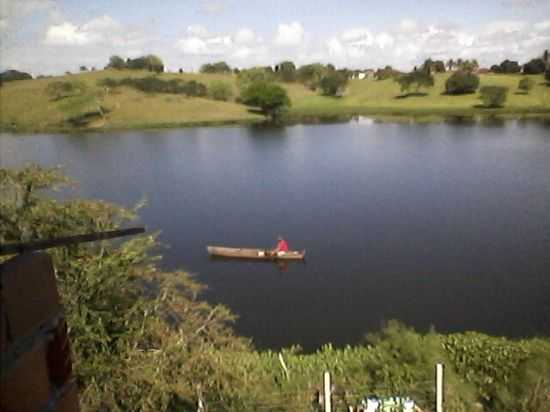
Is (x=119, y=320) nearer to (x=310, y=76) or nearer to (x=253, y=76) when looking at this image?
(x=253, y=76)

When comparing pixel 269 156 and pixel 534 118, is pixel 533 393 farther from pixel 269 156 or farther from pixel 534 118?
pixel 534 118

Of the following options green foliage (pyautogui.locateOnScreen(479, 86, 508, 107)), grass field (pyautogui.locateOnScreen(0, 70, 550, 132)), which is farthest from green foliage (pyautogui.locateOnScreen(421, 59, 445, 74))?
green foliage (pyautogui.locateOnScreen(479, 86, 508, 107))

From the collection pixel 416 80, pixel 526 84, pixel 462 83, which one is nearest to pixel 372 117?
pixel 416 80

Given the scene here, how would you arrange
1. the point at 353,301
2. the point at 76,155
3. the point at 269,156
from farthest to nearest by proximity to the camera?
the point at 269,156 < the point at 76,155 < the point at 353,301

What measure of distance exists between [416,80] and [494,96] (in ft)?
33.7

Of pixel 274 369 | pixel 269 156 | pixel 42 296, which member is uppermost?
pixel 42 296

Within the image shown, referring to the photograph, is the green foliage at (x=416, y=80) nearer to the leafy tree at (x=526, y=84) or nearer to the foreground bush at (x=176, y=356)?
the leafy tree at (x=526, y=84)

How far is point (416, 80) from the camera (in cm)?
5359

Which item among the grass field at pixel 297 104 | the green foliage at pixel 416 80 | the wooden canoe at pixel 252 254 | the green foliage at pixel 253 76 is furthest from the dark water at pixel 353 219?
the green foliage at pixel 416 80

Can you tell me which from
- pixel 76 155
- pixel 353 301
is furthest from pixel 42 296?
pixel 76 155

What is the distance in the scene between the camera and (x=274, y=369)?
25.0 ft

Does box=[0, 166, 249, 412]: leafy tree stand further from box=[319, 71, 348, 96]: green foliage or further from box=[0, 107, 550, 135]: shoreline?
box=[319, 71, 348, 96]: green foliage

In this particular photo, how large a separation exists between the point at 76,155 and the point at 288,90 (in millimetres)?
28097

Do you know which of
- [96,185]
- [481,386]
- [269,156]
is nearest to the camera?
[481,386]
